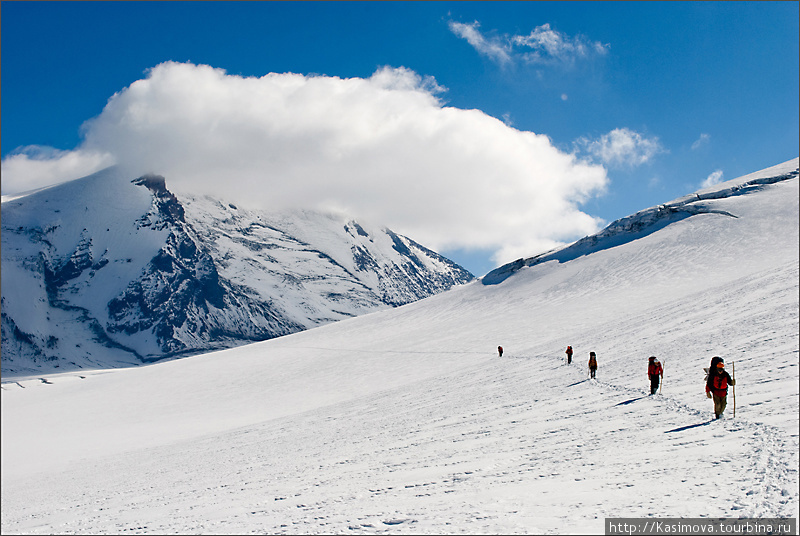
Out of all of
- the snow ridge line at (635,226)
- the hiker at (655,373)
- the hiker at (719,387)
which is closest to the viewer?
the hiker at (719,387)

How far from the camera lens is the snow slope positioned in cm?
838

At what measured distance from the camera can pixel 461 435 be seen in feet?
48.5

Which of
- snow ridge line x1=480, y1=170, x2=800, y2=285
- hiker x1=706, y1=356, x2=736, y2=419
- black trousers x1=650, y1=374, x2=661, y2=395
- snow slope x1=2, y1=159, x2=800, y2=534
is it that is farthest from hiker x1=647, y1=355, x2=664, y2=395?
snow ridge line x1=480, y1=170, x2=800, y2=285

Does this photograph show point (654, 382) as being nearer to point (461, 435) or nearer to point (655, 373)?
point (655, 373)

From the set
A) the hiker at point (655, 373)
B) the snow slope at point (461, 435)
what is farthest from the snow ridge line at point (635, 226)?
the hiker at point (655, 373)

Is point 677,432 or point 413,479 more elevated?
point 677,432

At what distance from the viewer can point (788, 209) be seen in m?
57.8

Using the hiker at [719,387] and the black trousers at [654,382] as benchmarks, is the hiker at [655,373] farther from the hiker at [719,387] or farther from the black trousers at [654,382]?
the hiker at [719,387]

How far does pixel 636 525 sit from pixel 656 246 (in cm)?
6343

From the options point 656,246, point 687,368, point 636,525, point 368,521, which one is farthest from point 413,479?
point 656,246

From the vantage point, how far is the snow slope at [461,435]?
330 inches

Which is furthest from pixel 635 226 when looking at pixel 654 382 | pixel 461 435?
pixel 461 435

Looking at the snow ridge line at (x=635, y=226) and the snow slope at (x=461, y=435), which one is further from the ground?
the snow ridge line at (x=635, y=226)

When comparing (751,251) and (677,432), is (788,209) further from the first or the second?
(677,432)
